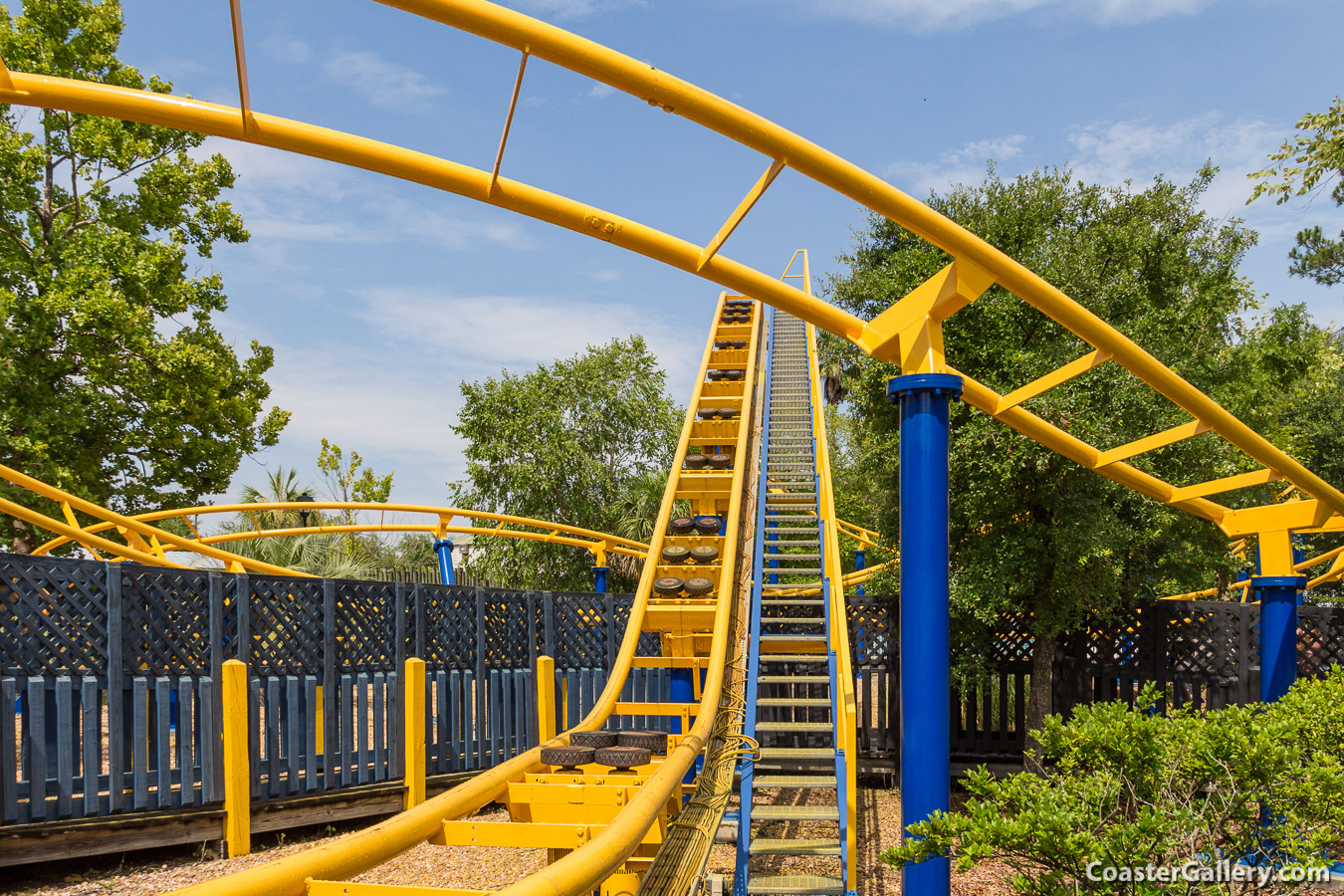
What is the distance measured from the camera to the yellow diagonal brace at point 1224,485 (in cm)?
762

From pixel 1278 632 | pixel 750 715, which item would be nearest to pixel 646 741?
pixel 750 715

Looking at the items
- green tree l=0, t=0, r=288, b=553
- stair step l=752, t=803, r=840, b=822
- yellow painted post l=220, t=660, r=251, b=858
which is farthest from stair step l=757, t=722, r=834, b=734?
green tree l=0, t=0, r=288, b=553

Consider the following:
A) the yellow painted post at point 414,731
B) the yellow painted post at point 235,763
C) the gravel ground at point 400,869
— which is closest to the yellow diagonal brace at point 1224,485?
the gravel ground at point 400,869

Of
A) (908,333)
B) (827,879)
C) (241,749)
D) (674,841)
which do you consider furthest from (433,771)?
(908,333)

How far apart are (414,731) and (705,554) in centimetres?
309

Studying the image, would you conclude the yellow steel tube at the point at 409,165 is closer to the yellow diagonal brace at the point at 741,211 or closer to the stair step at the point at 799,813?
the yellow diagonal brace at the point at 741,211

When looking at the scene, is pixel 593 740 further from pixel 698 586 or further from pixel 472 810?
pixel 698 586

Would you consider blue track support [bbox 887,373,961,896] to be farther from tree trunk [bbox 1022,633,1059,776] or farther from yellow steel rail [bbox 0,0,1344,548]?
tree trunk [bbox 1022,633,1059,776]

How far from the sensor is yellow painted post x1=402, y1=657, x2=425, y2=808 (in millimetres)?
8188

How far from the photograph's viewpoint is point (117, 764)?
21.0 ft

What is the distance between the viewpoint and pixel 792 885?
5980 mm

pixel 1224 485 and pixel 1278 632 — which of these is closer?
pixel 1224 485

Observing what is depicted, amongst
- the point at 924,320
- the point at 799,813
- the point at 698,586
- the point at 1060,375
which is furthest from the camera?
the point at 698,586

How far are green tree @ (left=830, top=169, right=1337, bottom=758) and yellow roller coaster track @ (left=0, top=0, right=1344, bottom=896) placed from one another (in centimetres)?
260
